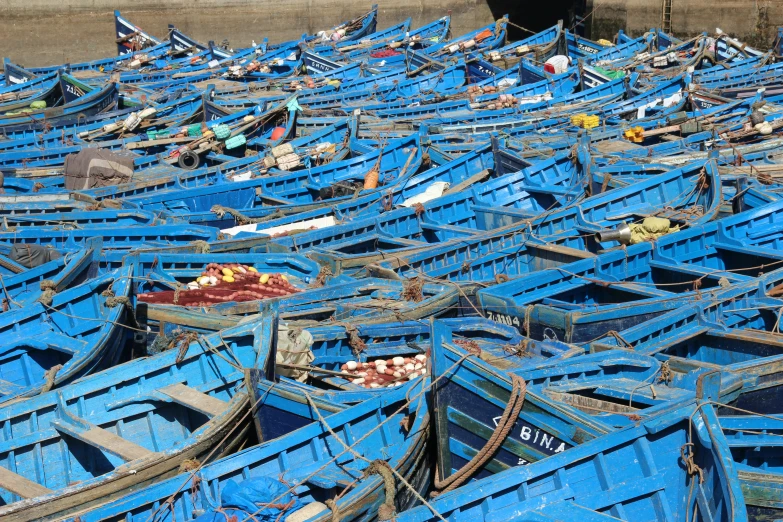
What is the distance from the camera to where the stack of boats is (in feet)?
27.0

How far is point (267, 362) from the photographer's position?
9.84 m

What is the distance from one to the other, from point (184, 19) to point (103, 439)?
33379 millimetres

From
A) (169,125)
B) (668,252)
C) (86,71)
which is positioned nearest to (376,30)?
(86,71)

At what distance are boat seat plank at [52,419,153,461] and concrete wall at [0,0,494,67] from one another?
32.0 meters

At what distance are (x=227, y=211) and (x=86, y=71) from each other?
727 inches

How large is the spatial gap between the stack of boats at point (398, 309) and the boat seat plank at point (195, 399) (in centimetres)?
3

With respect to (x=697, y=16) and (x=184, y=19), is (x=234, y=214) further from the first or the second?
(x=184, y=19)

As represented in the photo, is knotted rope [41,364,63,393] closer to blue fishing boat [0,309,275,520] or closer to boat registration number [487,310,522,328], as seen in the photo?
blue fishing boat [0,309,275,520]

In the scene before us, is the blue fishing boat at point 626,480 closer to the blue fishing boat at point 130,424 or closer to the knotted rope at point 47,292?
the blue fishing boat at point 130,424

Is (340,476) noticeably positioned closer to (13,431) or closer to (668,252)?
(13,431)

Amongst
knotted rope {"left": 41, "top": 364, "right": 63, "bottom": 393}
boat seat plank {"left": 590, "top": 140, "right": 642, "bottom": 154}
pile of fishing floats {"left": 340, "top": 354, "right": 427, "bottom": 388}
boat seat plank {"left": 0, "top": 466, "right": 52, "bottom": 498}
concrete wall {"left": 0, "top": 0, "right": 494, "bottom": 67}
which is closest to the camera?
boat seat plank {"left": 0, "top": 466, "right": 52, "bottom": 498}

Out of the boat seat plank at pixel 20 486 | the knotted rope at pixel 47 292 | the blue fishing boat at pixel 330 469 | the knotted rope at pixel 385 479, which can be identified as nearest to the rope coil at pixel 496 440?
the blue fishing boat at pixel 330 469

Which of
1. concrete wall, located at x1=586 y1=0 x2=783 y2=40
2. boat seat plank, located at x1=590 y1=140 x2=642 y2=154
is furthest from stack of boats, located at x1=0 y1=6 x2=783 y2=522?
concrete wall, located at x1=586 y1=0 x2=783 y2=40

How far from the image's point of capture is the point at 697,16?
35531mm
